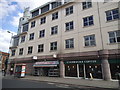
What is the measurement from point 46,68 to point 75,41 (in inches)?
318

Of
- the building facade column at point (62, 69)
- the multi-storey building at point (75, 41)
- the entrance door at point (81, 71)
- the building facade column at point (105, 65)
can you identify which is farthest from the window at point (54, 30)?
the building facade column at point (105, 65)

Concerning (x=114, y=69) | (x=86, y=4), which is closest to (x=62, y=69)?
(x=114, y=69)

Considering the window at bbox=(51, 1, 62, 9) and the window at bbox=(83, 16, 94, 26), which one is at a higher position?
the window at bbox=(51, 1, 62, 9)

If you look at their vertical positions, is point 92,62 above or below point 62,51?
below

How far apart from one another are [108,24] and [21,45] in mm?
21454

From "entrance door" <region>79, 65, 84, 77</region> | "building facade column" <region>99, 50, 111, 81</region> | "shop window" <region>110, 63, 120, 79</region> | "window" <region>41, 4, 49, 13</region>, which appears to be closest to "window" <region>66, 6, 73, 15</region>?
"window" <region>41, 4, 49, 13</region>

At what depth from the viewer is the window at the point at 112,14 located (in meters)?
13.7

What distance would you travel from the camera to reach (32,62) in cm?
2081

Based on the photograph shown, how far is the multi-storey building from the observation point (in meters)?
13.2

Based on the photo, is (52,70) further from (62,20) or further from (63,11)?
(63,11)

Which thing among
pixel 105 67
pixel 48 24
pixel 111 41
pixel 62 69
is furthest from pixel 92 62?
pixel 48 24

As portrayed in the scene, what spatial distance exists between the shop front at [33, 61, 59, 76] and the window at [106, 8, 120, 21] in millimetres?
11174

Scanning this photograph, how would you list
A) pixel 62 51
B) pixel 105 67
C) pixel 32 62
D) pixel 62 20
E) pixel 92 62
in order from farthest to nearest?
pixel 32 62
pixel 62 20
pixel 62 51
pixel 92 62
pixel 105 67

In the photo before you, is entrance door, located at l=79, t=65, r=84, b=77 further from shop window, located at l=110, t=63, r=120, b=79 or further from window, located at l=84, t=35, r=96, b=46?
shop window, located at l=110, t=63, r=120, b=79
